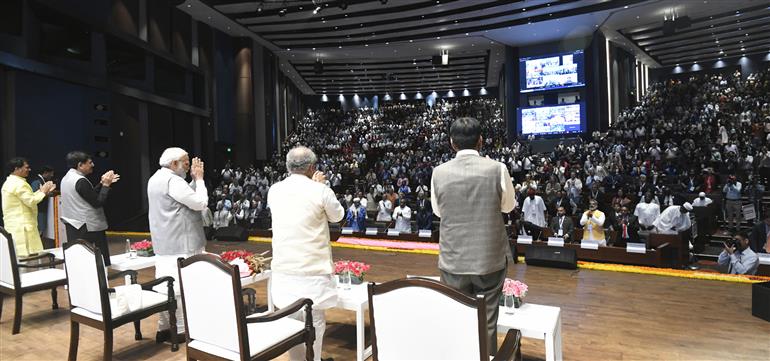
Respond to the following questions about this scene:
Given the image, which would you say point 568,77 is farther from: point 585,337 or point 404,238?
point 585,337

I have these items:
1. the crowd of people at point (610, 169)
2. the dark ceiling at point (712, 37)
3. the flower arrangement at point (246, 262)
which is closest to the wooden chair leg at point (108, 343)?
the flower arrangement at point (246, 262)

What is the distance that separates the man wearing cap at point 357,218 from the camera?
30.3 ft

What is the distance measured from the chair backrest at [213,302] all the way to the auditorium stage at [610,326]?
3.47ft

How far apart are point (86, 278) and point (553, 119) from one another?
17.2m

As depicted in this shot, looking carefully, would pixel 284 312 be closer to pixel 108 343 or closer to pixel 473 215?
pixel 473 215

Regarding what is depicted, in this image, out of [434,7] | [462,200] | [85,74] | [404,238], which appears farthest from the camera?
[434,7]

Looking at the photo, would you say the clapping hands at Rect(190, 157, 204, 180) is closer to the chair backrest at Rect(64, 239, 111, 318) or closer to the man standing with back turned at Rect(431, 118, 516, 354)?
the chair backrest at Rect(64, 239, 111, 318)

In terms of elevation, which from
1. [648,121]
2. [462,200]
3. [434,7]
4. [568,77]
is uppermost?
[434,7]

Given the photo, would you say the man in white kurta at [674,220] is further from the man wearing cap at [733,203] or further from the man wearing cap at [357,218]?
the man wearing cap at [357,218]

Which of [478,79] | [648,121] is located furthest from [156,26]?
[478,79]

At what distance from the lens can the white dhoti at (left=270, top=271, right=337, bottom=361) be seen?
233 cm

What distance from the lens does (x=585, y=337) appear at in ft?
11.1

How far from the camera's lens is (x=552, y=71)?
17406 millimetres

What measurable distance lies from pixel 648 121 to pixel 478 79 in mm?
14157
